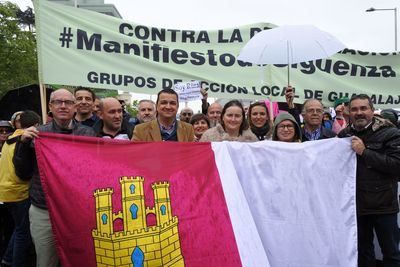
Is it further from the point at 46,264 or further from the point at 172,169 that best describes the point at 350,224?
the point at 46,264

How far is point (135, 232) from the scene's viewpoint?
2965mm

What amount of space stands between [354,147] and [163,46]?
2.69m

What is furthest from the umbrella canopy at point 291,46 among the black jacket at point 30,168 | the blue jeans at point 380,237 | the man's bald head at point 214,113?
the black jacket at point 30,168

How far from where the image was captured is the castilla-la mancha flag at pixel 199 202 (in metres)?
2.96

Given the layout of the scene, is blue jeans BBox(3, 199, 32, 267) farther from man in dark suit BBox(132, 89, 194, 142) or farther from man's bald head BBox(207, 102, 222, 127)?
man's bald head BBox(207, 102, 222, 127)

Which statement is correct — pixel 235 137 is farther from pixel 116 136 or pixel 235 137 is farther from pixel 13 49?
pixel 13 49

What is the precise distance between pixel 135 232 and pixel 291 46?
270cm

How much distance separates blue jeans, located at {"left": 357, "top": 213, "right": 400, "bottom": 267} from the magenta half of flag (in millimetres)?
1356

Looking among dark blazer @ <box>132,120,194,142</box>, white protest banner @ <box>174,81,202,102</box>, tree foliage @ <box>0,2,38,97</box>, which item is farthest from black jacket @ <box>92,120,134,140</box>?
tree foliage @ <box>0,2,38,97</box>

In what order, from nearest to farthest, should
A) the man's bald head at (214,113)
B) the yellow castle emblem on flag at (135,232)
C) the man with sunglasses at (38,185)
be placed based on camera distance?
the yellow castle emblem on flag at (135,232) → the man with sunglasses at (38,185) → the man's bald head at (214,113)

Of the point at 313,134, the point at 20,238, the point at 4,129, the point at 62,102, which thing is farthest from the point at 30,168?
the point at 4,129

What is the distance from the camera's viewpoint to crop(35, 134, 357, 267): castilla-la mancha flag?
2955 millimetres

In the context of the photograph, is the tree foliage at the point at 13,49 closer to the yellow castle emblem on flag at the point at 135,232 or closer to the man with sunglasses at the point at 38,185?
the man with sunglasses at the point at 38,185

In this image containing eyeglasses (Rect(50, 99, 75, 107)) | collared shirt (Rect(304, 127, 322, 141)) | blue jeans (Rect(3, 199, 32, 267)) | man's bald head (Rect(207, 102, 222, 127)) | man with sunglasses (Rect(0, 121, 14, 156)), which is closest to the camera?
eyeglasses (Rect(50, 99, 75, 107))
